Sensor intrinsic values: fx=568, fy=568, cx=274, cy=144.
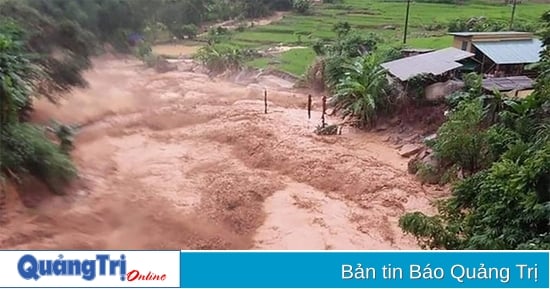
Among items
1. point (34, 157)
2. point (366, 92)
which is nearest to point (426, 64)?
point (366, 92)

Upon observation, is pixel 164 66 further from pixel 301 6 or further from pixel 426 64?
pixel 426 64

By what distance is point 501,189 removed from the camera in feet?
12.9

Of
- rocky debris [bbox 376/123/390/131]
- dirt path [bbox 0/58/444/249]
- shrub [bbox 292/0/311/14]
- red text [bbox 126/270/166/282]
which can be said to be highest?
shrub [bbox 292/0/311/14]

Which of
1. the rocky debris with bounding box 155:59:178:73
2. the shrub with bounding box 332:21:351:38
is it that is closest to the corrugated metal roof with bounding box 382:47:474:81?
the shrub with bounding box 332:21:351:38

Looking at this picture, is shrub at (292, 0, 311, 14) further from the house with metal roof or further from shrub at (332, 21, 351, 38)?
the house with metal roof

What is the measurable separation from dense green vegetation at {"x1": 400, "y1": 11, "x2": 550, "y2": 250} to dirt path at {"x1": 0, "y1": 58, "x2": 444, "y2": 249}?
3.01 feet

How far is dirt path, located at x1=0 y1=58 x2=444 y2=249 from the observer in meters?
5.20

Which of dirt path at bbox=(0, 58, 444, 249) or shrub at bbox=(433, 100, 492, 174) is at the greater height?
shrub at bbox=(433, 100, 492, 174)

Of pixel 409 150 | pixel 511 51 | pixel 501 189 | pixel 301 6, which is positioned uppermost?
pixel 301 6

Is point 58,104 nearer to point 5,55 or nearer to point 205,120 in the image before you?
point 5,55

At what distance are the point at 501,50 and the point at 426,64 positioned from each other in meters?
1.48

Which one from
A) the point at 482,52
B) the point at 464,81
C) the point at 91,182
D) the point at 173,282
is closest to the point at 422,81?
the point at 464,81

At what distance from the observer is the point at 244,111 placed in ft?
33.9

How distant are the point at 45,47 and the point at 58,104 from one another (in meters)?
1.13
